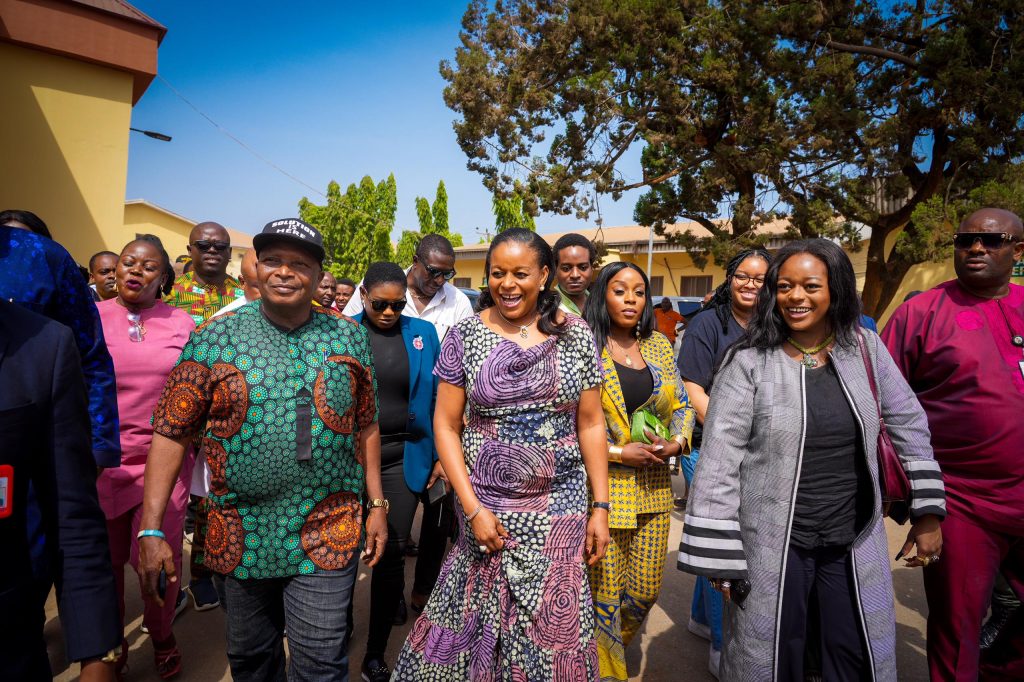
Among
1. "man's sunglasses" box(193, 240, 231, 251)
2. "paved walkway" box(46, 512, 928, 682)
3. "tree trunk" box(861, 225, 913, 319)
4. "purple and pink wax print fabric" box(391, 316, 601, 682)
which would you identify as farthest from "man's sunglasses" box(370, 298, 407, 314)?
"tree trunk" box(861, 225, 913, 319)

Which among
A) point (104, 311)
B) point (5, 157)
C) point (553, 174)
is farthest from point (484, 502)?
point (553, 174)

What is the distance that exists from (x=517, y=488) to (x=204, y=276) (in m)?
3.10

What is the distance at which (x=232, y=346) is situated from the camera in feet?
7.37

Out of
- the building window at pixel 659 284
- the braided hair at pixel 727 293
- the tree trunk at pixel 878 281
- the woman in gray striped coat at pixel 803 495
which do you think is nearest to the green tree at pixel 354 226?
the building window at pixel 659 284

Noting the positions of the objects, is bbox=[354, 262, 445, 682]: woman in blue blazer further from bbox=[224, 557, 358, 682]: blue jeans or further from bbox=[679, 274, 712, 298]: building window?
bbox=[679, 274, 712, 298]: building window

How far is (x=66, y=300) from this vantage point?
239 centimetres

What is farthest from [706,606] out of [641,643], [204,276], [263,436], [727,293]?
[204,276]

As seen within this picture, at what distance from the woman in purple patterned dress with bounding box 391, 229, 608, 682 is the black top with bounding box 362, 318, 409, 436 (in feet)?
3.02

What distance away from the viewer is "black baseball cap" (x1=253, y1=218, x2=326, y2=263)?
2301 mm

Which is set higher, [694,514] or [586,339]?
[586,339]

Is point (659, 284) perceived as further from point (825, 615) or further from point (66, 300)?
point (66, 300)

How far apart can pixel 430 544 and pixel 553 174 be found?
11.3 m

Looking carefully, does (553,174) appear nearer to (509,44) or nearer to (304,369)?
(509,44)

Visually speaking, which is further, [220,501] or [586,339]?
[586,339]
